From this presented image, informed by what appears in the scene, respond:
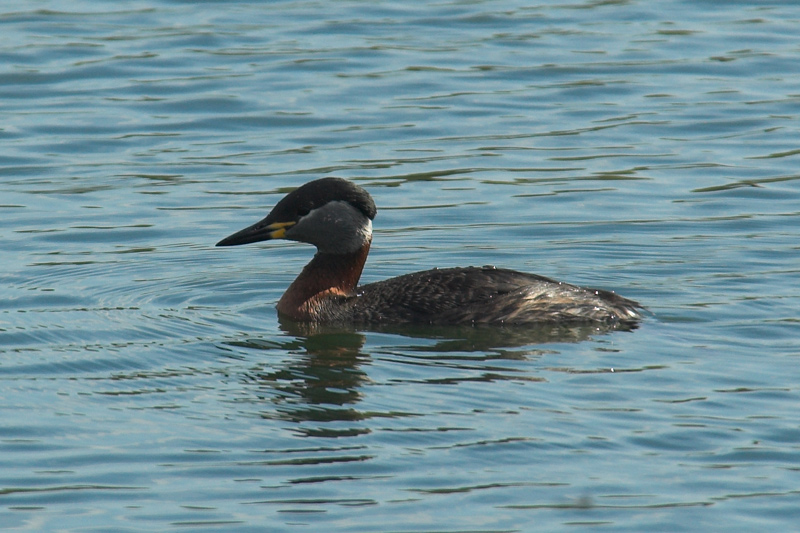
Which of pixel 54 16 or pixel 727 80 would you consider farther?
pixel 54 16

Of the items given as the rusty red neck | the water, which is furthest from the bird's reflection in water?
the rusty red neck

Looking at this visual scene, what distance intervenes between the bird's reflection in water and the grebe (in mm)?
106

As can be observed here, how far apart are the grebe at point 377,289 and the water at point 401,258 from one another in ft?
0.72

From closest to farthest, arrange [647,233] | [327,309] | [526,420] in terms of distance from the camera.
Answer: [526,420]
[327,309]
[647,233]

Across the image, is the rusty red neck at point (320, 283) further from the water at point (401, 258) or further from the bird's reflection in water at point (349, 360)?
the water at point (401, 258)

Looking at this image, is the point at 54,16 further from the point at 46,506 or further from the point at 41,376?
the point at 46,506

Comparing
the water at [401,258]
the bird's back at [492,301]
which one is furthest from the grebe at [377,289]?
the water at [401,258]

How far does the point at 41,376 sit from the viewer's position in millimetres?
9906

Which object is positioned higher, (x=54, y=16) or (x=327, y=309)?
(x=54, y=16)

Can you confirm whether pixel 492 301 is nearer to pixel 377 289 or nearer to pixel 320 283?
pixel 377 289

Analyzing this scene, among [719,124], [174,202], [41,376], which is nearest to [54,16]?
[174,202]

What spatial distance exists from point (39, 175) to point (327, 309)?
5919 millimetres

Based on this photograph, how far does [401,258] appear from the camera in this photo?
13.3 metres

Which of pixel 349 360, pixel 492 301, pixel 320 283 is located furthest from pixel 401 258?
pixel 349 360
